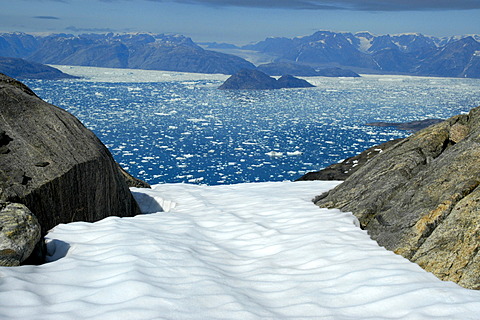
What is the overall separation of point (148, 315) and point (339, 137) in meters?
104

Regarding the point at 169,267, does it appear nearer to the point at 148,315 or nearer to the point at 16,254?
the point at 148,315

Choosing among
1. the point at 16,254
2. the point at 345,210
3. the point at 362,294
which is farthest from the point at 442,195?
the point at 16,254

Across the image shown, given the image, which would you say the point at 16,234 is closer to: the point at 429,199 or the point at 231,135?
the point at 429,199

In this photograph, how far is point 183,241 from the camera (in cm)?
703

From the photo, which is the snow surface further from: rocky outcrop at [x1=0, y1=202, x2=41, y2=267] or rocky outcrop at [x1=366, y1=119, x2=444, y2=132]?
rocky outcrop at [x1=366, y1=119, x2=444, y2=132]

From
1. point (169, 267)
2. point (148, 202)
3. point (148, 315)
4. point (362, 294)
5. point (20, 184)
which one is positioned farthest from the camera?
point (148, 202)

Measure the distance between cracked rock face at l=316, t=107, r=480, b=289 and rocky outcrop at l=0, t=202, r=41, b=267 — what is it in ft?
17.1

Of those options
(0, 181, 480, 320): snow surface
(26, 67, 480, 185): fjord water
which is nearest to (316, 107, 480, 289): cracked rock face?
(0, 181, 480, 320): snow surface

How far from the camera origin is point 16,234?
534 centimetres

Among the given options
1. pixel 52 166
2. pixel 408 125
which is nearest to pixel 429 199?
pixel 52 166

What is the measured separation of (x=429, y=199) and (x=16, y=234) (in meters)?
6.44

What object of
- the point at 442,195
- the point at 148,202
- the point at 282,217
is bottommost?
the point at 148,202

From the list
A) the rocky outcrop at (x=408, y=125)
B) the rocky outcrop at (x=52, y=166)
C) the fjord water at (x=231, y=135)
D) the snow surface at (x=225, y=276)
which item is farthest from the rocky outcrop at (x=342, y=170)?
the rocky outcrop at (x=408, y=125)

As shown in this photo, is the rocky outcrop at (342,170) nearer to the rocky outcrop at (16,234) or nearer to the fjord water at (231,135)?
the rocky outcrop at (16,234)
